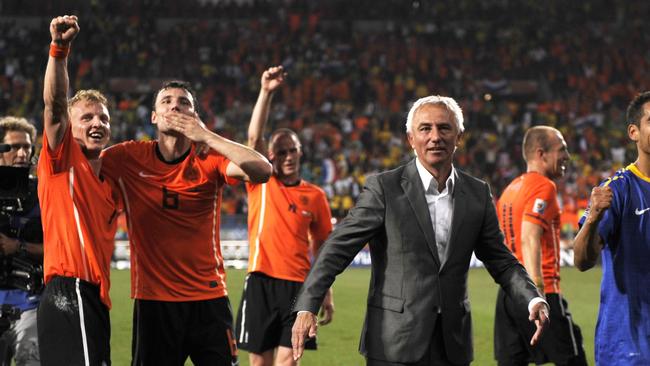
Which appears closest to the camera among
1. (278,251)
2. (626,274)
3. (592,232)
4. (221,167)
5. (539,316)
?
(539,316)

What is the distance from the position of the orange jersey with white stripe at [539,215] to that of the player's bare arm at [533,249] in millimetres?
57

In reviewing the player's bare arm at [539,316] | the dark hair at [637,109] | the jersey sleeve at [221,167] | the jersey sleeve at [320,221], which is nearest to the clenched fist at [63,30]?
the jersey sleeve at [221,167]

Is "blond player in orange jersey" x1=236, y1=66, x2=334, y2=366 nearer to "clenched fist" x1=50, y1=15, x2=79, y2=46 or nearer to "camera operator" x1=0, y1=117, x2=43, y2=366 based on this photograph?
"camera operator" x1=0, y1=117, x2=43, y2=366

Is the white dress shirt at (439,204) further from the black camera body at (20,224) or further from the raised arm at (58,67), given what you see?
the black camera body at (20,224)

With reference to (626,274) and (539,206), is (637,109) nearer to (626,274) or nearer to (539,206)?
(626,274)

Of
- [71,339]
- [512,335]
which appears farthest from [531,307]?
[512,335]

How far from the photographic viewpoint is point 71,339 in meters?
4.84

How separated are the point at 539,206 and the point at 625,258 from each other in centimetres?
269

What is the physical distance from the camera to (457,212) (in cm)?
441

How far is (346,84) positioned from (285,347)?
2706 centimetres

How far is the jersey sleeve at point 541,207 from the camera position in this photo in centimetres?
732

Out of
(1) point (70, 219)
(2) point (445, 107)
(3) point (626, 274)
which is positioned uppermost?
(2) point (445, 107)

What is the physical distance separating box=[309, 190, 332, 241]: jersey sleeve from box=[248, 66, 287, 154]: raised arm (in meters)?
1.41

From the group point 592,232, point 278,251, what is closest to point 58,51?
point 592,232
